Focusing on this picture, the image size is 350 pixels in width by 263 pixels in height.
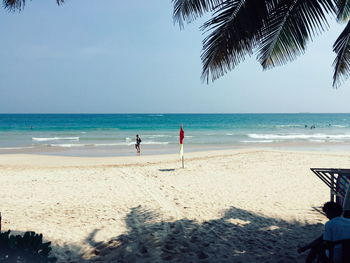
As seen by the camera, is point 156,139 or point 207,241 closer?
point 207,241

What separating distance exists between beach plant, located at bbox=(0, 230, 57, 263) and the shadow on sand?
6.05 ft

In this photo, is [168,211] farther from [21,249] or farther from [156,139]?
[156,139]

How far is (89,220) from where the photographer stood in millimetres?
6566

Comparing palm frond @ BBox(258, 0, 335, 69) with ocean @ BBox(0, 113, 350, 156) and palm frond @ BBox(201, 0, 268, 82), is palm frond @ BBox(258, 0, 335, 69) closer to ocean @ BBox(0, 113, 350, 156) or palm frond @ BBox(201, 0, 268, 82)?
palm frond @ BBox(201, 0, 268, 82)

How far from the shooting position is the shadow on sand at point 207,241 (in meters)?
4.89

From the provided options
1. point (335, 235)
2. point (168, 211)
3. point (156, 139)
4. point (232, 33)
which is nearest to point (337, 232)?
point (335, 235)

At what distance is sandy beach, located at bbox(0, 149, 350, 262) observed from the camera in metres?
5.16

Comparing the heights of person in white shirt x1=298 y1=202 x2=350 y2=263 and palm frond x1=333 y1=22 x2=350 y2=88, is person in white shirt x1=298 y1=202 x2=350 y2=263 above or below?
below

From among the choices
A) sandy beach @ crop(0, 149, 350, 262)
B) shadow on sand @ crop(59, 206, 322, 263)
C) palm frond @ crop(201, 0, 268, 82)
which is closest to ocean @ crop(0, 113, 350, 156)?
sandy beach @ crop(0, 149, 350, 262)

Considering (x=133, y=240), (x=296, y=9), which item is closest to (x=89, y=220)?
(x=133, y=240)

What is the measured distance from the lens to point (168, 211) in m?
7.24

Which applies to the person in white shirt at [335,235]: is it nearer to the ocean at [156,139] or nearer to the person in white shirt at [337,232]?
the person in white shirt at [337,232]

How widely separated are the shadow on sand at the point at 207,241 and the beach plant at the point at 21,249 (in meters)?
1.84

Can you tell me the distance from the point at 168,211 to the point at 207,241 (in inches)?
74.4
